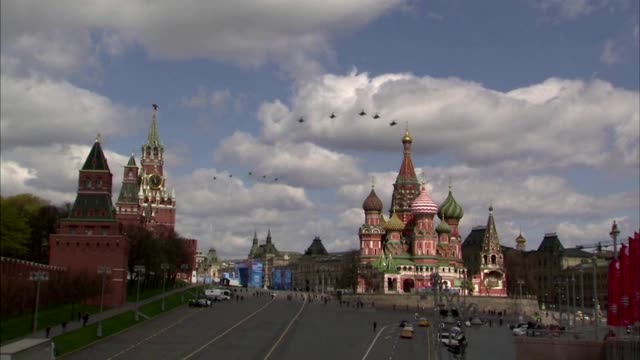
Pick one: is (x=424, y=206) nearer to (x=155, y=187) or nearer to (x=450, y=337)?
(x=155, y=187)

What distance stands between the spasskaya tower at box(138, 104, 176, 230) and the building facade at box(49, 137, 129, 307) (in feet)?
244

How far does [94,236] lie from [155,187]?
84.6 meters

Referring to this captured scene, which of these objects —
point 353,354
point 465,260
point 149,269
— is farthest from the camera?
point 465,260

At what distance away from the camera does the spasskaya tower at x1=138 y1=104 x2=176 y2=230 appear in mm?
173625

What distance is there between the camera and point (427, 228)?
148 metres

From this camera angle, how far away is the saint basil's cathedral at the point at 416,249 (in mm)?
143750

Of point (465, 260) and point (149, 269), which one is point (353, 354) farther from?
point (465, 260)

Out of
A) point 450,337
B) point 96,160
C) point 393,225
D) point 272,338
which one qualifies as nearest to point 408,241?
point 393,225

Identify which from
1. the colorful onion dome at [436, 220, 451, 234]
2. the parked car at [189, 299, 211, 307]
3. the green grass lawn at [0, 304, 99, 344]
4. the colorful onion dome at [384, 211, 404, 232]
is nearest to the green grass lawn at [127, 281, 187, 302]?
the parked car at [189, 299, 211, 307]

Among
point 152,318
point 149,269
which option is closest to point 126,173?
point 149,269

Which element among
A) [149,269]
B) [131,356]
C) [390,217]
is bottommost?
[131,356]

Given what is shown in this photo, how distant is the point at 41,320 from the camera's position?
70750 mm

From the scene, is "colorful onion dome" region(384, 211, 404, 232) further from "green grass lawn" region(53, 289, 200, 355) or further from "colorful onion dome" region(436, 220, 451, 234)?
"green grass lawn" region(53, 289, 200, 355)

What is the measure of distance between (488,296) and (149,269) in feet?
178
